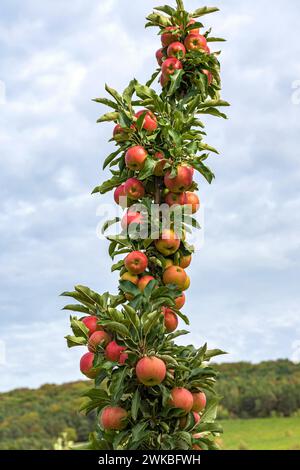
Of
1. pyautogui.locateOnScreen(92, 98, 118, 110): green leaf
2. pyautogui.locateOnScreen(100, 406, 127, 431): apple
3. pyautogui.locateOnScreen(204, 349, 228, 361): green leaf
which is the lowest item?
pyautogui.locateOnScreen(100, 406, 127, 431): apple

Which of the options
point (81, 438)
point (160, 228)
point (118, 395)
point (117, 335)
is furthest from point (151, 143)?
point (81, 438)

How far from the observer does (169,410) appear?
161 inches

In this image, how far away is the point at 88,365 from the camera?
444 centimetres

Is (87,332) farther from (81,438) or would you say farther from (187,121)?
(81,438)

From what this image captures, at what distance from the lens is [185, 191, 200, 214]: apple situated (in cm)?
483

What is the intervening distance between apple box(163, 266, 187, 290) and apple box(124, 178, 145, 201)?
2.02 ft

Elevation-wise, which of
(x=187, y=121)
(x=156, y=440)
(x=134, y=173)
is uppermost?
(x=187, y=121)

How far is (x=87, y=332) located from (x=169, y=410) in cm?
84

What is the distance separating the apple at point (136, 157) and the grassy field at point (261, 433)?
21218 mm

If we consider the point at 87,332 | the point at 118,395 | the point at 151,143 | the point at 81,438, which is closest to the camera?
the point at 118,395

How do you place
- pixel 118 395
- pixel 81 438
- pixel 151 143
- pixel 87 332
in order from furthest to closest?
1. pixel 81 438
2. pixel 151 143
3. pixel 87 332
4. pixel 118 395

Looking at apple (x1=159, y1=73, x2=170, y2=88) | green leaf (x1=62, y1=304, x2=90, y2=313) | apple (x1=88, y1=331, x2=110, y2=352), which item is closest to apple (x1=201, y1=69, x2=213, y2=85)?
apple (x1=159, y1=73, x2=170, y2=88)

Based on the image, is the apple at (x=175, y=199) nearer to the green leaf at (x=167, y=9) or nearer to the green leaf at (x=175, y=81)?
the green leaf at (x=175, y=81)

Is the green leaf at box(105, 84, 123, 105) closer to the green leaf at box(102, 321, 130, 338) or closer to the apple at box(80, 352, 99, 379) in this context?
the green leaf at box(102, 321, 130, 338)
